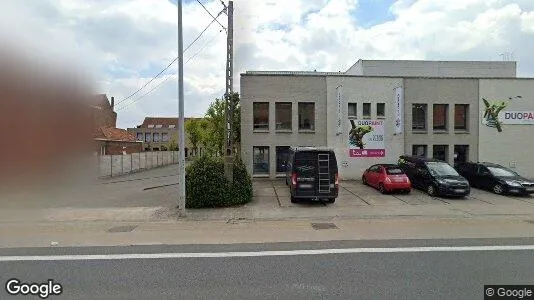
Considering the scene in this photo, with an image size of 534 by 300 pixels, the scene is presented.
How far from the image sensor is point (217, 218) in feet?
35.3

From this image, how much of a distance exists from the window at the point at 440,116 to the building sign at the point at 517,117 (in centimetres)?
341

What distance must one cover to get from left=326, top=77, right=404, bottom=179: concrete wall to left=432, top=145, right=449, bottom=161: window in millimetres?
2353

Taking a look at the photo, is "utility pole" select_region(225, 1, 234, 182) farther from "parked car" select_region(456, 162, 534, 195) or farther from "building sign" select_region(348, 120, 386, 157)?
"parked car" select_region(456, 162, 534, 195)

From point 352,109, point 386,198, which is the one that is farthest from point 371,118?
point 386,198

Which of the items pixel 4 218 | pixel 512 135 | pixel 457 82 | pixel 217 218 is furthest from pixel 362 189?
pixel 4 218

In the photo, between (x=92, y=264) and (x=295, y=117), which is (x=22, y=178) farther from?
(x=295, y=117)

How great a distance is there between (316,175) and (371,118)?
9.51 meters

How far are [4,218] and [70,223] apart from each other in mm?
4789

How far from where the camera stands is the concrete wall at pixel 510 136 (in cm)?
2106

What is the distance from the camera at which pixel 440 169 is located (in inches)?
625

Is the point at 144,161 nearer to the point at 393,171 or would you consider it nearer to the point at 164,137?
the point at 393,171

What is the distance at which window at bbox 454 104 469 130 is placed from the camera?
21.5 metres

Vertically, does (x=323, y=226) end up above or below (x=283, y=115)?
below

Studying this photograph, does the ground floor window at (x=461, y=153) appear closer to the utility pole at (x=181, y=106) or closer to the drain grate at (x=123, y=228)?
the utility pole at (x=181, y=106)
